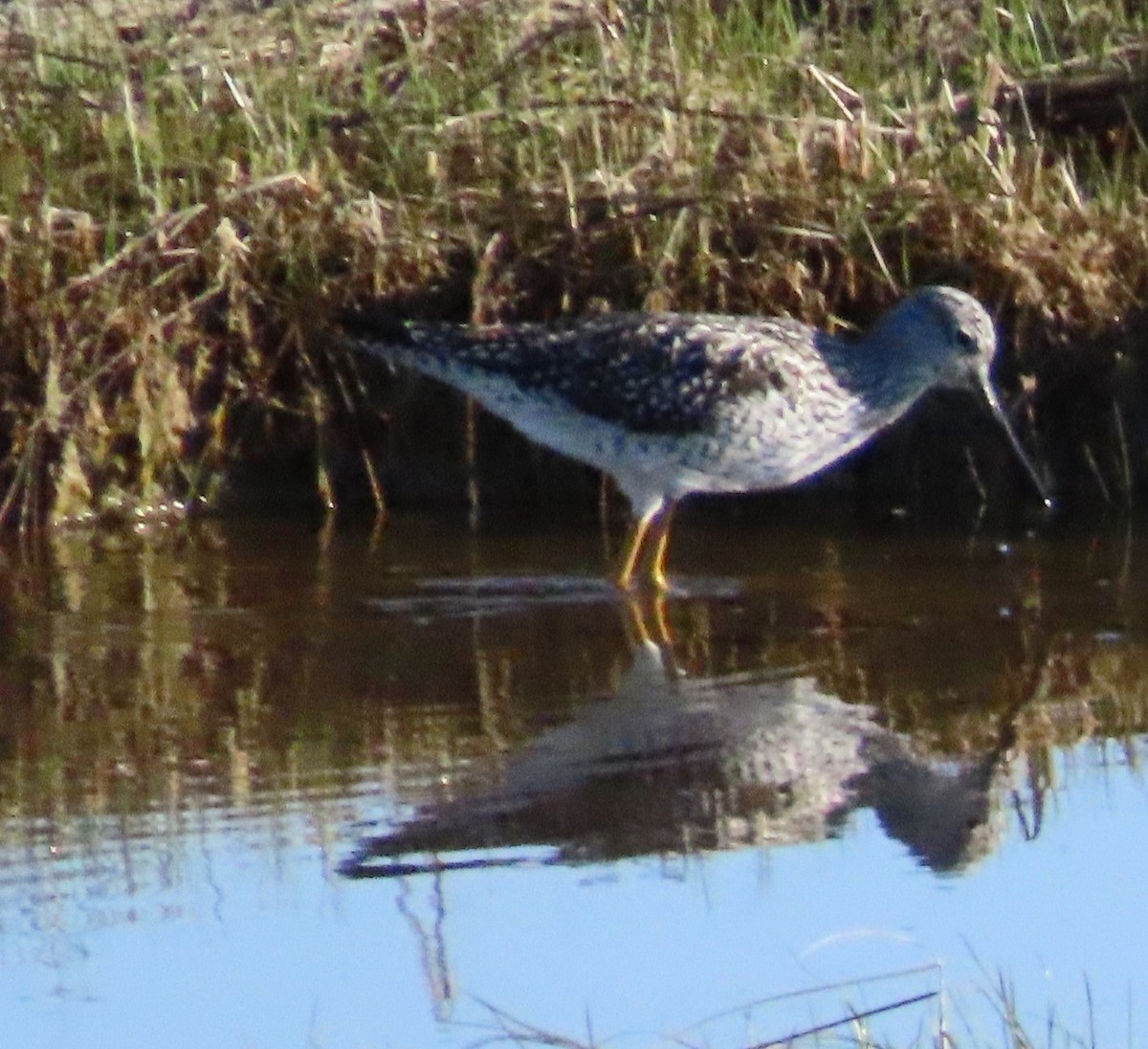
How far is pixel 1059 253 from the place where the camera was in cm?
734

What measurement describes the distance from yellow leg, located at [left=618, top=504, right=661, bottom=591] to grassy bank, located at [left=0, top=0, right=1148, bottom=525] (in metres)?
0.73

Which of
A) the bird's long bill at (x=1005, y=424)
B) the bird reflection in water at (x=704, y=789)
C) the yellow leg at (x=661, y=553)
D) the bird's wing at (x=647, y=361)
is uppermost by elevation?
the bird's wing at (x=647, y=361)

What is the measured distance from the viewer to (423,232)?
734 centimetres

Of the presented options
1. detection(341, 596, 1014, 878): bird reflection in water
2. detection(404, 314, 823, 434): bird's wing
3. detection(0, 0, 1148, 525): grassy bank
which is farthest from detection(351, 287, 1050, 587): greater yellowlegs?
detection(341, 596, 1014, 878): bird reflection in water

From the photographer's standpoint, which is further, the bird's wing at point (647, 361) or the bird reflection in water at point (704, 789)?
the bird's wing at point (647, 361)

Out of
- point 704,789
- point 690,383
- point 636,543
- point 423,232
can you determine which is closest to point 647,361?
point 690,383

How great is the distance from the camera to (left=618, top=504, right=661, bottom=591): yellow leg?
21.8 feet

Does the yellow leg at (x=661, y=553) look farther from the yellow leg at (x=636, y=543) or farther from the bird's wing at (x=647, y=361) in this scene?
the bird's wing at (x=647, y=361)

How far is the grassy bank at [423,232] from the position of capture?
7.14 m

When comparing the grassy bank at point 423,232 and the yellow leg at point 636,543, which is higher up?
the grassy bank at point 423,232

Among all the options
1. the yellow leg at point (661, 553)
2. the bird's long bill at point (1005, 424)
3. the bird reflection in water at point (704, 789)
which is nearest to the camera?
the bird reflection in water at point (704, 789)

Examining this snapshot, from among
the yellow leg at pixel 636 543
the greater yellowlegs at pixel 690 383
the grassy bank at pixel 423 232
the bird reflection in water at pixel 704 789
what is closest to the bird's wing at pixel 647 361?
the greater yellowlegs at pixel 690 383

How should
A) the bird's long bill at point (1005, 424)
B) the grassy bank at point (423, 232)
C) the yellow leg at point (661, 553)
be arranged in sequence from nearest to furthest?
the yellow leg at point (661, 553), the bird's long bill at point (1005, 424), the grassy bank at point (423, 232)

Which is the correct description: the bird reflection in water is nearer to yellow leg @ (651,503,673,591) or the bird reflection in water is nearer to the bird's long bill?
yellow leg @ (651,503,673,591)
